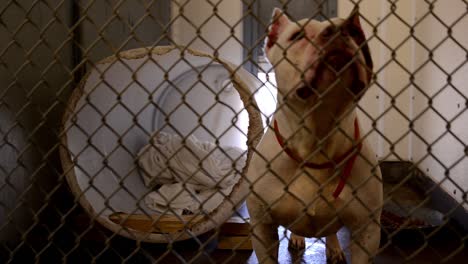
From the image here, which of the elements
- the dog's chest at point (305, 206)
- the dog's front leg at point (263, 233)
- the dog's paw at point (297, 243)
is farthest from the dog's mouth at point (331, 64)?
the dog's paw at point (297, 243)

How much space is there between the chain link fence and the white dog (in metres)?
0.02

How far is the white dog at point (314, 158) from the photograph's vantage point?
142 centimetres

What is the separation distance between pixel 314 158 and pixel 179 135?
49 cm

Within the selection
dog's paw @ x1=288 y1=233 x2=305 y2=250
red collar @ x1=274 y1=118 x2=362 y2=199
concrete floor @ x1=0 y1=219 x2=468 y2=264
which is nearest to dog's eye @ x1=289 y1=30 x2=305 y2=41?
red collar @ x1=274 y1=118 x2=362 y2=199

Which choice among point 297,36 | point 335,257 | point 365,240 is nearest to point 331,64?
point 297,36

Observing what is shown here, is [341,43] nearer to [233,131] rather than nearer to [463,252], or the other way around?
[463,252]

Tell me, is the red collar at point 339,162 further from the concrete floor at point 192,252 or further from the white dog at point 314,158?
the concrete floor at point 192,252

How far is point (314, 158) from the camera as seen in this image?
168cm

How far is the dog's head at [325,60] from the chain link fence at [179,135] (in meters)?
0.02

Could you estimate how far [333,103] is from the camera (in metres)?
1.51

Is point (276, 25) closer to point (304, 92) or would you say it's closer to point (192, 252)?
point (304, 92)

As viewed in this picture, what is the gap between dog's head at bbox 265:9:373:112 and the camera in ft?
4.34

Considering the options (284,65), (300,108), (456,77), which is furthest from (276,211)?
(456,77)

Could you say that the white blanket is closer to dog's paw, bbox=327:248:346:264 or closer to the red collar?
dog's paw, bbox=327:248:346:264
